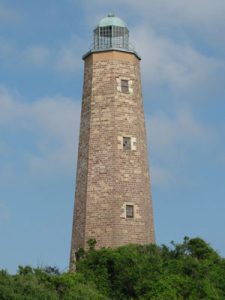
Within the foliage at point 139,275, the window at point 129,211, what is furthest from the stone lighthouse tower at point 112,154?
the foliage at point 139,275

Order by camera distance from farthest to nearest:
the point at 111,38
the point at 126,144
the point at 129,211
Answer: the point at 111,38
the point at 126,144
the point at 129,211

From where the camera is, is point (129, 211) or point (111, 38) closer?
point (129, 211)

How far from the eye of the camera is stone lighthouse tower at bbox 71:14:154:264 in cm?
3362

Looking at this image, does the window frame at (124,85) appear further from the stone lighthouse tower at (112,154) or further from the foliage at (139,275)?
the foliage at (139,275)

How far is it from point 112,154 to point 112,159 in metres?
0.25

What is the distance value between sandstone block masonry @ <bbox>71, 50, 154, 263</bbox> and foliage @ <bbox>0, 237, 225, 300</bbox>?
6.27ft

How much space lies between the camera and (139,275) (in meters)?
29.4

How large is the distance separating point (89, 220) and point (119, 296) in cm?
530

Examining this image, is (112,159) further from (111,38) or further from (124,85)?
(111,38)

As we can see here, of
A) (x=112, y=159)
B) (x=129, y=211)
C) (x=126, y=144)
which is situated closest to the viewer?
(x=129, y=211)

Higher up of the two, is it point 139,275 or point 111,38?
point 111,38

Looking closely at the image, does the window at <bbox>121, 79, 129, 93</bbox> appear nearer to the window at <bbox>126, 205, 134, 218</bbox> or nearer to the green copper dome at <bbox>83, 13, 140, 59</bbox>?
the green copper dome at <bbox>83, 13, 140, 59</bbox>

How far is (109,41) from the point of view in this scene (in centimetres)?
3706

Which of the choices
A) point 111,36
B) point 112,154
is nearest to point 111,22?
point 111,36
